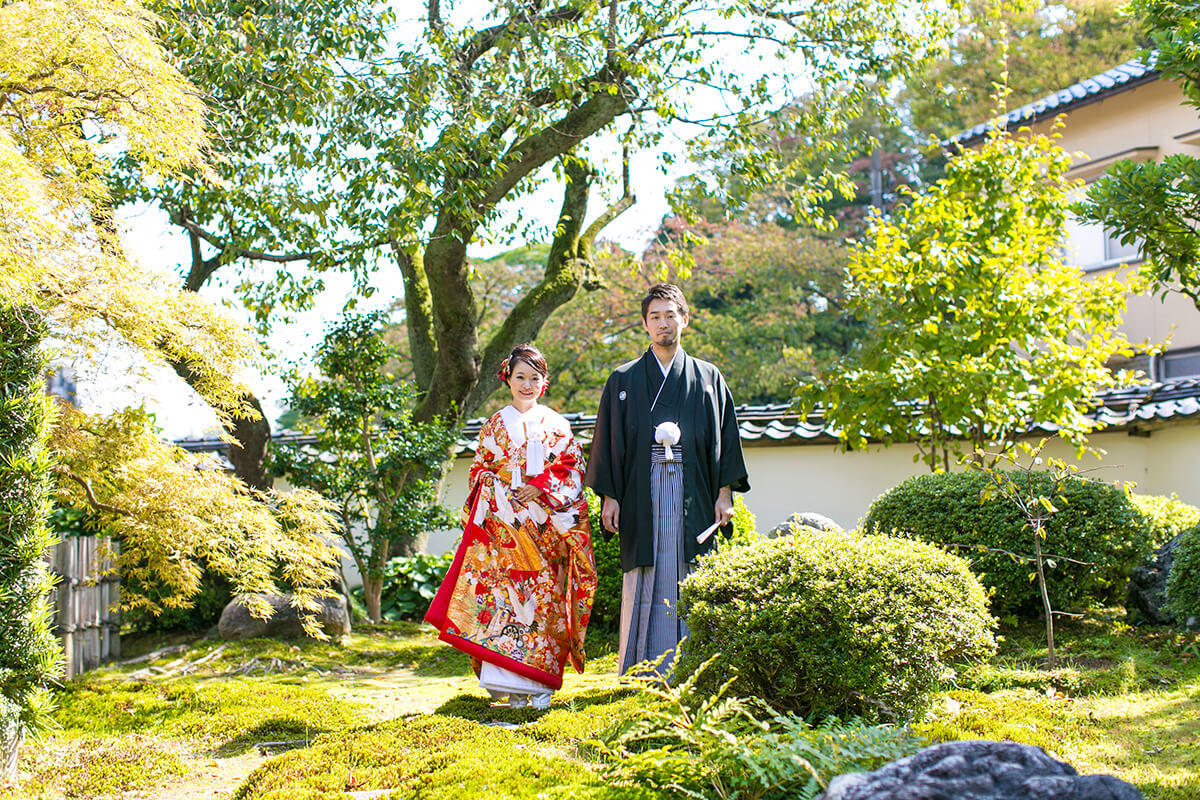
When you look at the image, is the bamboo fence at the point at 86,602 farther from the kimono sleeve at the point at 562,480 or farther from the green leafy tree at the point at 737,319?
the green leafy tree at the point at 737,319

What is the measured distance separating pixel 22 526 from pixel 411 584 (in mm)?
5594

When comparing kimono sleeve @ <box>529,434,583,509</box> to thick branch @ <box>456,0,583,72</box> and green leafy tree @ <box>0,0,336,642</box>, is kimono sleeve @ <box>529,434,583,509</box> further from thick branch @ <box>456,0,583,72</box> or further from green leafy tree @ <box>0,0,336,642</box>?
thick branch @ <box>456,0,583,72</box>

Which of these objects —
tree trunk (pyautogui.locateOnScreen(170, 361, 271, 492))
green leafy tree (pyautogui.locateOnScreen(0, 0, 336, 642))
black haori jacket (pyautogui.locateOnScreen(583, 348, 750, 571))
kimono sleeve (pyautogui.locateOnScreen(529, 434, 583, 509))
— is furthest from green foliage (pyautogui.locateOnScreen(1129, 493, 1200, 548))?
tree trunk (pyautogui.locateOnScreen(170, 361, 271, 492))

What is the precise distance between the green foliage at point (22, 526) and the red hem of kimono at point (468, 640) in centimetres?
189

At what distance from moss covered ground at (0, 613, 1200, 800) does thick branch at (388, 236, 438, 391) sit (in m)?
3.98

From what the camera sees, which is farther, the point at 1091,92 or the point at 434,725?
the point at 1091,92

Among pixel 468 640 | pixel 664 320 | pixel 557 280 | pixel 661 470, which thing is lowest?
pixel 468 640

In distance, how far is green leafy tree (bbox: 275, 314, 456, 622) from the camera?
27.2 ft

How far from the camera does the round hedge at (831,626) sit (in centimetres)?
386

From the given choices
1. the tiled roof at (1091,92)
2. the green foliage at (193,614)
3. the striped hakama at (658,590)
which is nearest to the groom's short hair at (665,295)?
the striped hakama at (658,590)

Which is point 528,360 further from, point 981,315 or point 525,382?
point 981,315

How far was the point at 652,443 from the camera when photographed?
5234mm

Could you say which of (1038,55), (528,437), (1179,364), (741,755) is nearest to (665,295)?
(528,437)

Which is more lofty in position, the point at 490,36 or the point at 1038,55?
the point at 1038,55
